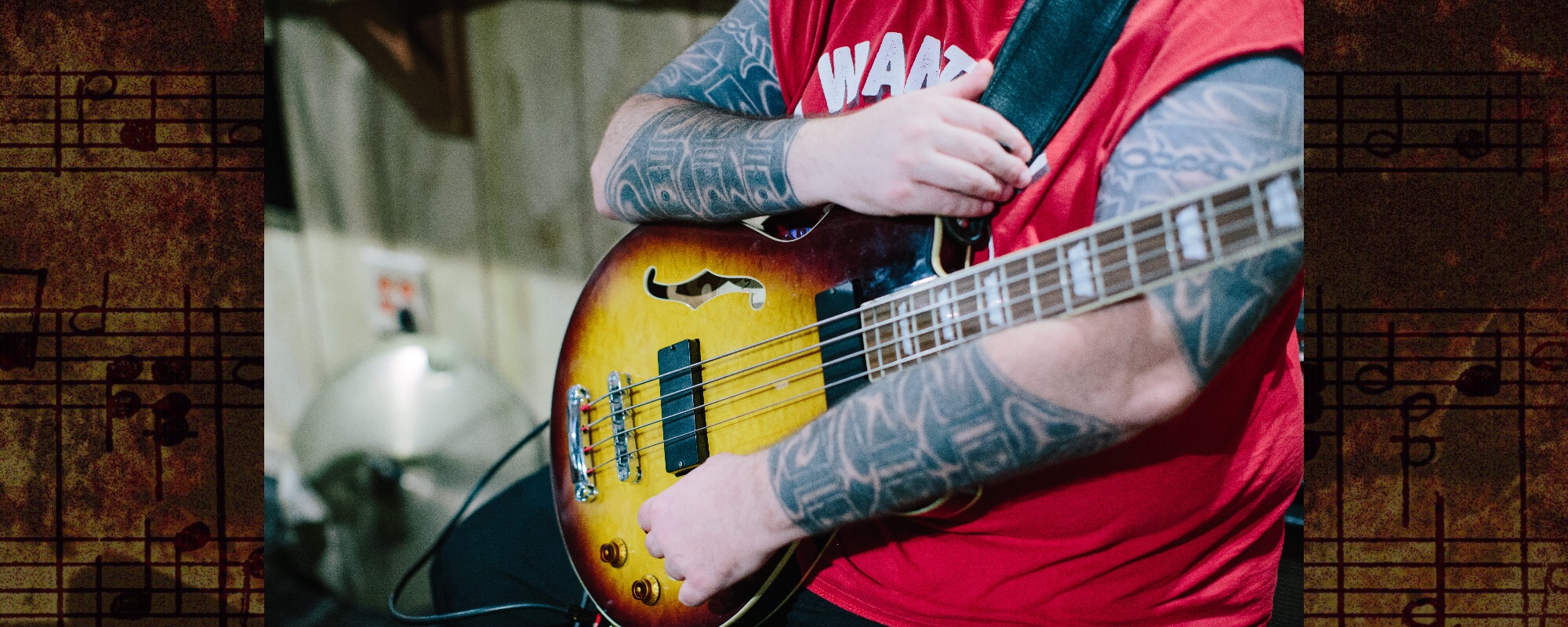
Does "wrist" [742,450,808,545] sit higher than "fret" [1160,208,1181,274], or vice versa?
"fret" [1160,208,1181,274]

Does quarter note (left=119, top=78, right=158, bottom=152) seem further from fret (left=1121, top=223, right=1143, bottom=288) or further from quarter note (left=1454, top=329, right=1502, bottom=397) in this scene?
quarter note (left=1454, top=329, right=1502, bottom=397)

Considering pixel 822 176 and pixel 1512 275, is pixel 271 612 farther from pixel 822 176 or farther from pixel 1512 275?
pixel 1512 275

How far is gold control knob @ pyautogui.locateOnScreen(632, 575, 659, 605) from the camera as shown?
94cm

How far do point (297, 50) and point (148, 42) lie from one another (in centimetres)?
125

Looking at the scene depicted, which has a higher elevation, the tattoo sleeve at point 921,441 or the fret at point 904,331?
the fret at point 904,331

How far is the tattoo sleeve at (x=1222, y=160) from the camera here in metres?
0.59

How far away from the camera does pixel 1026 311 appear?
675 millimetres

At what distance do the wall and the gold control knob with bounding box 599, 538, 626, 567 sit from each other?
1197mm

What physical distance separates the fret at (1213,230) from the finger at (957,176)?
0.56ft

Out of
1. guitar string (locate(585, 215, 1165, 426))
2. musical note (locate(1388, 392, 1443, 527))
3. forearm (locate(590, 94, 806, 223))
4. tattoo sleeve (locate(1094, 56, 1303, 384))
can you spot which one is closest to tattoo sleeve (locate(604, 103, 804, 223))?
forearm (locate(590, 94, 806, 223))

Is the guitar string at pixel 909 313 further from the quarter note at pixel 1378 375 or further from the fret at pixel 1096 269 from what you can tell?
the quarter note at pixel 1378 375

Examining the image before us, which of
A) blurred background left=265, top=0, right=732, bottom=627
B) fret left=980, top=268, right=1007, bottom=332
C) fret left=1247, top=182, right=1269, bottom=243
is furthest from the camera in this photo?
blurred background left=265, top=0, right=732, bottom=627

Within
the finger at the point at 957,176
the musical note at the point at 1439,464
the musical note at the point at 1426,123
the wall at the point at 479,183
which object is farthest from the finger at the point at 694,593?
the wall at the point at 479,183

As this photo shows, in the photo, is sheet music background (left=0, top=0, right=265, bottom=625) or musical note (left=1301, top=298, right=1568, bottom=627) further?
sheet music background (left=0, top=0, right=265, bottom=625)
